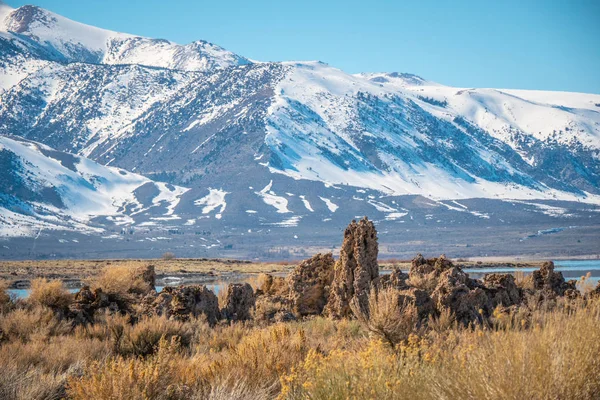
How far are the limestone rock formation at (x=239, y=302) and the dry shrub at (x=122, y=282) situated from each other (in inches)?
106

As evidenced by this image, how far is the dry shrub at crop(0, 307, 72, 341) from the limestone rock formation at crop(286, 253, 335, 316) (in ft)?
18.9

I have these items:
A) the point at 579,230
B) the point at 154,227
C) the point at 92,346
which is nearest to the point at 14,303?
the point at 92,346

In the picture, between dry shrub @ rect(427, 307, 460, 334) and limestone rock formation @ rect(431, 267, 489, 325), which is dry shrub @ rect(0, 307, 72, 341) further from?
limestone rock formation @ rect(431, 267, 489, 325)

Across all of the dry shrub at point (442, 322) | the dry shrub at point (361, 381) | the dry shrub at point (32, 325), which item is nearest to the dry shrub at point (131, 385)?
the dry shrub at point (361, 381)

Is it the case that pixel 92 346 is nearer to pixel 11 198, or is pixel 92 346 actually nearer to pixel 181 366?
pixel 181 366

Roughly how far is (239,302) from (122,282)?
3573 mm

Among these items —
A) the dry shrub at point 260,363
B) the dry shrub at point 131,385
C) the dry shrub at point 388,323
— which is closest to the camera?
the dry shrub at point 131,385

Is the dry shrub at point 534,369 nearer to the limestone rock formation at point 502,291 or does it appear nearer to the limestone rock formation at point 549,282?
the limestone rock formation at point 502,291

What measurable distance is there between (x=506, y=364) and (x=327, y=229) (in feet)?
583

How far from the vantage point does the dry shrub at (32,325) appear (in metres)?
13.3

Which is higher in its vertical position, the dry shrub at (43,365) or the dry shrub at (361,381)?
the dry shrub at (361,381)

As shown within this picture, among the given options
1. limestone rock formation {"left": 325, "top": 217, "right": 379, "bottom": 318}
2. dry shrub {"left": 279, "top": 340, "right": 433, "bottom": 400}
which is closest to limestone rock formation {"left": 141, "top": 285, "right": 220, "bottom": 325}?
limestone rock formation {"left": 325, "top": 217, "right": 379, "bottom": 318}

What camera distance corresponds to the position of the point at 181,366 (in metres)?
9.35

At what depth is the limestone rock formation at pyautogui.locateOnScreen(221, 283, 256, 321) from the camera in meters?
18.2
